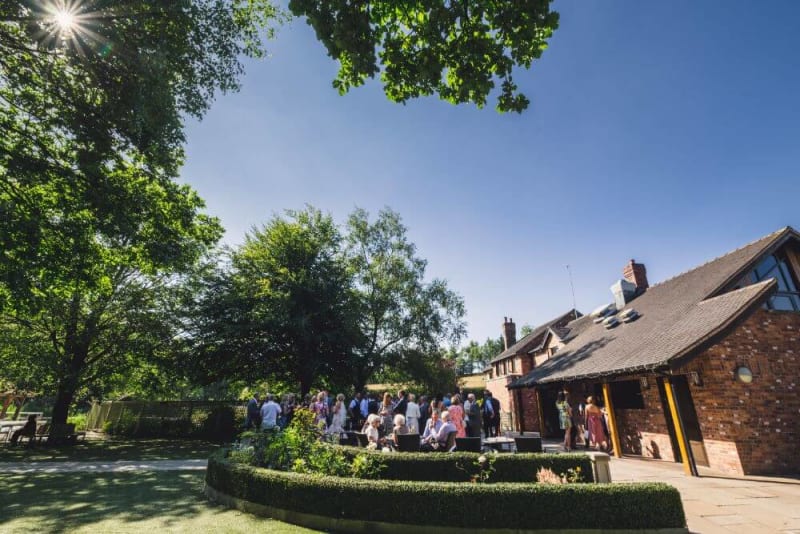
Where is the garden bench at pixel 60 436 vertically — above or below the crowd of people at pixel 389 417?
below

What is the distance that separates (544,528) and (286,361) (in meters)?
19.8

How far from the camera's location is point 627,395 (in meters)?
13.4

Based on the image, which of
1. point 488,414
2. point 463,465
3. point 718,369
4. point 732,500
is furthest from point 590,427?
Result: point 463,465

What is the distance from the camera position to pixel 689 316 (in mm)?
11625

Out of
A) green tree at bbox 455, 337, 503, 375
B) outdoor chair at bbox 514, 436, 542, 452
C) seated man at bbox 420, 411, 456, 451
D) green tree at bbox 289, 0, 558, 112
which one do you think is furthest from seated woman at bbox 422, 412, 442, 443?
green tree at bbox 455, 337, 503, 375

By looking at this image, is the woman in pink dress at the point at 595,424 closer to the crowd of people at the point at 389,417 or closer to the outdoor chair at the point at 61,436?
the crowd of people at the point at 389,417

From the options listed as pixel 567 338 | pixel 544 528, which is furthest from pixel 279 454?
pixel 567 338

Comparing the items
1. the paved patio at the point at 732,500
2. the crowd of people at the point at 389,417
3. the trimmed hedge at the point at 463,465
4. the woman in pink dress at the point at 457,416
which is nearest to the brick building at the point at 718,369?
the paved patio at the point at 732,500

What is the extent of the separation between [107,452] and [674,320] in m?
22.7

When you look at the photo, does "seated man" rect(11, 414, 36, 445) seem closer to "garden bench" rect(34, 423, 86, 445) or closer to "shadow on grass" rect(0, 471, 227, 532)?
"garden bench" rect(34, 423, 86, 445)

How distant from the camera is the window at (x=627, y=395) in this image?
12902 mm

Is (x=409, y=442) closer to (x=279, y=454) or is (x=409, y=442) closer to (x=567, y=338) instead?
(x=279, y=454)

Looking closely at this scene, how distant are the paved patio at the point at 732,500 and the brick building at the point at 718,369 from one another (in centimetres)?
73


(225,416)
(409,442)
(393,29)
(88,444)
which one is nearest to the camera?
(393,29)
